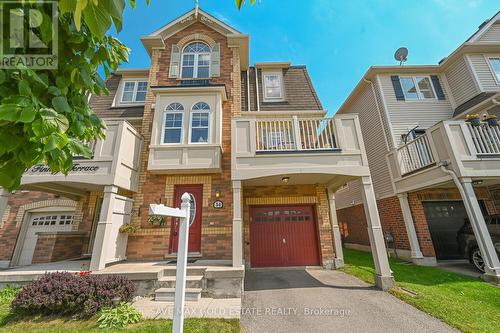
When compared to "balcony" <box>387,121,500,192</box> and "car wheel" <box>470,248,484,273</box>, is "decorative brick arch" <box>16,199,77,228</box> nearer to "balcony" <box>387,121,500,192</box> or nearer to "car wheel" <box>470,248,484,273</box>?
"balcony" <box>387,121,500,192</box>

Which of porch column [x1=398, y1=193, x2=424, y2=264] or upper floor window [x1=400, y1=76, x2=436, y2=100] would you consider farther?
upper floor window [x1=400, y1=76, x2=436, y2=100]

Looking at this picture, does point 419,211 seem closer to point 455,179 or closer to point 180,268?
point 455,179

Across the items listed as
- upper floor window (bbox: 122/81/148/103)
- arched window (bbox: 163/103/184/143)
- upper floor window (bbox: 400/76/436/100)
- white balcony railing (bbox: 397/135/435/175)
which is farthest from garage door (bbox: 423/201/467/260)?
upper floor window (bbox: 122/81/148/103)

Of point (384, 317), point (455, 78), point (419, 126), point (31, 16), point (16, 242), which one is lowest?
point (384, 317)

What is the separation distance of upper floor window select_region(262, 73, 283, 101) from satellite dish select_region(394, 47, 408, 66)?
694 cm

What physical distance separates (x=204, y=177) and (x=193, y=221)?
1.58m

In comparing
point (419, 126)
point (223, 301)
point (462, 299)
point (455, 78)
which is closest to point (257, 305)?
point (223, 301)

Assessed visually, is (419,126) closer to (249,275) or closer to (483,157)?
(483,157)

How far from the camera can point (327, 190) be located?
829cm

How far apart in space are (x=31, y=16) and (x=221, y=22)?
10183 mm

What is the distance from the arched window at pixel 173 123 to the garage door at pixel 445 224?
10.5m

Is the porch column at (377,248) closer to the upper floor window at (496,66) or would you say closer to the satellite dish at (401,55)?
the satellite dish at (401,55)

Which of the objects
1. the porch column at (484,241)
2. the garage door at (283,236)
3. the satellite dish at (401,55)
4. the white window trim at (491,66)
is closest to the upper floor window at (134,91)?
the garage door at (283,236)

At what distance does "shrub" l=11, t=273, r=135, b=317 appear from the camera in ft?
13.3
